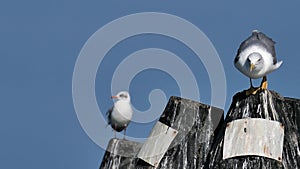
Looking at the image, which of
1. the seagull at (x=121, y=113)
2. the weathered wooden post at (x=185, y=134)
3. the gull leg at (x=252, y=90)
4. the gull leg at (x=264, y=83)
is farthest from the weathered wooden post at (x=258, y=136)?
the seagull at (x=121, y=113)

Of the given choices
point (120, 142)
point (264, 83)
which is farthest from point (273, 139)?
point (120, 142)

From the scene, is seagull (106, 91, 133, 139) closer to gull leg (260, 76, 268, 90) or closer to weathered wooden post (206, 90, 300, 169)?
gull leg (260, 76, 268, 90)

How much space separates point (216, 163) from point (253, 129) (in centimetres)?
88

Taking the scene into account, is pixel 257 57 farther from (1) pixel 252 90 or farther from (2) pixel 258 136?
(2) pixel 258 136

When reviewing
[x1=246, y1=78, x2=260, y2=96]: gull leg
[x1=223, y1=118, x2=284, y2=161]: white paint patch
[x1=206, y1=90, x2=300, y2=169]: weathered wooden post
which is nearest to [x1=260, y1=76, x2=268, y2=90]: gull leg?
[x1=246, y1=78, x2=260, y2=96]: gull leg

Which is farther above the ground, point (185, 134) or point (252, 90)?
point (252, 90)

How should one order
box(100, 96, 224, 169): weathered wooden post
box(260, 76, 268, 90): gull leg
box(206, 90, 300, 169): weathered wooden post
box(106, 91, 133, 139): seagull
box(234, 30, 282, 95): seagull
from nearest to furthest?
box(206, 90, 300, 169): weathered wooden post, box(260, 76, 268, 90): gull leg, box(234, 30, 282, 95): seagull, box(100, 96, 224, 169): weathered wooden post, box(106, 91, 133, 139): seagull

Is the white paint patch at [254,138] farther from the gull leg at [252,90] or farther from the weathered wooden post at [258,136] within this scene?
the gull leg at [252,90]

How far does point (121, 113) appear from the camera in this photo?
27953 millimetres

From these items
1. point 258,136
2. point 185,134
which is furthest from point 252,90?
point 185,134

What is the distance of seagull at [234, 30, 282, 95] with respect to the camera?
18.9 metres

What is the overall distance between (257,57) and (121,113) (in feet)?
31.7

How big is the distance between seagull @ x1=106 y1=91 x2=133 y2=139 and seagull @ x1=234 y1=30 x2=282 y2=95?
849cm

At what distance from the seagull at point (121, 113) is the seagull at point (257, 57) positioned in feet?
27.8
